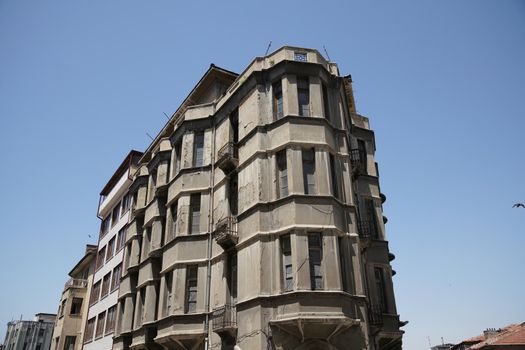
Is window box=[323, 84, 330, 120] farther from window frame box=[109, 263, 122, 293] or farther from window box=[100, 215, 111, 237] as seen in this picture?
window box=[100, 215, 111, 237]

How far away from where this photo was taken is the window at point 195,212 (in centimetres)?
2412

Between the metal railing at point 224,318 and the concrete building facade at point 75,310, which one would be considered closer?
the metal railing at point 224,318

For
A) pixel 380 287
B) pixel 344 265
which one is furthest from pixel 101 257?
pixel 344 265

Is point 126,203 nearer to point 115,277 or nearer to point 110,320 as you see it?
point 115,277

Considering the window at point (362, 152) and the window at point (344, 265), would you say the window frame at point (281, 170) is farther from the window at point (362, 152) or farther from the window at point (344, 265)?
the window at point (362, 152)

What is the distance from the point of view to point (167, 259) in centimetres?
2438

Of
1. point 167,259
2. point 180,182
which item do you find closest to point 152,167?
point 180,182

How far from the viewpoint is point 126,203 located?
40.4 metres

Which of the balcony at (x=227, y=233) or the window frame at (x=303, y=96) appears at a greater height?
the window frame at (x=303, y=96)

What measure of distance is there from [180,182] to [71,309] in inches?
1277

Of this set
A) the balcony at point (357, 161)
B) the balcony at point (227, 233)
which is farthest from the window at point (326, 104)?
the balcony at point (227, 233)

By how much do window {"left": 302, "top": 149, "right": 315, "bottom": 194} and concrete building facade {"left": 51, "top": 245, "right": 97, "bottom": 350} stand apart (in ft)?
119

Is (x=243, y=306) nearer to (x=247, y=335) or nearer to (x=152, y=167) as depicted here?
(x=247, y=335)

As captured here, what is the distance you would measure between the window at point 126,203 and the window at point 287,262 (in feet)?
79.9
